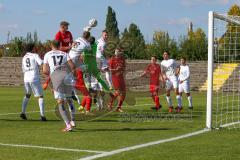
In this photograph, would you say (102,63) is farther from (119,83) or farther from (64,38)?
(64,38)

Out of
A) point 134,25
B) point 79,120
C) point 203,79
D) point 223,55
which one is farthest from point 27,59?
point 134,25

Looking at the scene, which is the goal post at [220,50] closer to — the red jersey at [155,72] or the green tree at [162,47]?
the red jersey at [155,72]

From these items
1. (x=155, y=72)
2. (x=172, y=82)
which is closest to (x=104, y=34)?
(x=155, y=72)

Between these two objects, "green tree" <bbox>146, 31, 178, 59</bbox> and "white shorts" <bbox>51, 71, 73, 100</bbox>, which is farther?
"green tree" <bbox>146, 31, 178, 59</bbox>

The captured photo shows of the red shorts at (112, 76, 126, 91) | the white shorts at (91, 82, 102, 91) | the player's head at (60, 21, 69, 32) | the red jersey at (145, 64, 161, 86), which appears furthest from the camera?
the red jersey at (145, 64, 161, 86)

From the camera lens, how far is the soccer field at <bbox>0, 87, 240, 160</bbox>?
8.28 metres

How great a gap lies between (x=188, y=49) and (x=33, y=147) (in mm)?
41045

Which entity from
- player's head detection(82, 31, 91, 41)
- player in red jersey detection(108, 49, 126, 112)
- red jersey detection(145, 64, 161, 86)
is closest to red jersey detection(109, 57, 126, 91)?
player in red jersey detection(108, 49, 126, 112)

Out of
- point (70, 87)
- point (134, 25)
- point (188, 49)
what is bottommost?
point (70, 87)

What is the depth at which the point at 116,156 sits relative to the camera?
319 inches

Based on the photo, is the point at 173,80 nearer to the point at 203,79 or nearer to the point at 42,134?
the point at 42,134

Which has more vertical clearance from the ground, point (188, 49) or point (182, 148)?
point (188, 49)

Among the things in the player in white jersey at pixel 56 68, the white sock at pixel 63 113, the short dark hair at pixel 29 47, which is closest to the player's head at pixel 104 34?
the short dark hair at pixel 29 47

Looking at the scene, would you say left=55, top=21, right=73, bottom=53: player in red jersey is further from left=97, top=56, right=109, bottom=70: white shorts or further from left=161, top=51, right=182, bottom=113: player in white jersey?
left=161, top=51, right=182, bottom=113: player in white jersey
